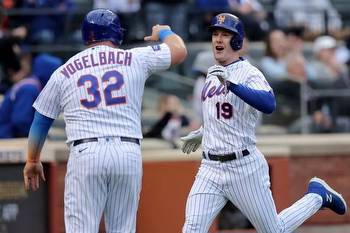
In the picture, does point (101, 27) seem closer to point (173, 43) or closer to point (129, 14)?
point (173, 43)

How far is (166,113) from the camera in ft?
41.1

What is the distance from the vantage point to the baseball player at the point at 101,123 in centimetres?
716

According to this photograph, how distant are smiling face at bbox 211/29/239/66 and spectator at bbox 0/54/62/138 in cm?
328

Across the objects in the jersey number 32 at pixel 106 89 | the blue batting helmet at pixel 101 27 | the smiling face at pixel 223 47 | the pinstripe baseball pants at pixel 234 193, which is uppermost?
the blue batting helmet at pixel 101 27

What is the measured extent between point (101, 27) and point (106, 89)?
0.46 meters

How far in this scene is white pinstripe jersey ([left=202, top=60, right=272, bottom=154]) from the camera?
7746 mm

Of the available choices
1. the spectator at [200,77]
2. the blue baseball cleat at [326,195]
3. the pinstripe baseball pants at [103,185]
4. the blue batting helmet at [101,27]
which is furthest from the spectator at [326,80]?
the pinstripe baseball pants at [103,185]

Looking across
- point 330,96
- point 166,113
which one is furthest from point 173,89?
point 330,96

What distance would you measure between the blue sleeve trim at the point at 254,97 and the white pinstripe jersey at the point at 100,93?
62cm

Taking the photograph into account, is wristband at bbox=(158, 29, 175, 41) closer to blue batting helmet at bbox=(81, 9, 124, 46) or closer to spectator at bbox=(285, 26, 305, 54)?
blue batting helmet at bbox=(81, 9, 124, 46)

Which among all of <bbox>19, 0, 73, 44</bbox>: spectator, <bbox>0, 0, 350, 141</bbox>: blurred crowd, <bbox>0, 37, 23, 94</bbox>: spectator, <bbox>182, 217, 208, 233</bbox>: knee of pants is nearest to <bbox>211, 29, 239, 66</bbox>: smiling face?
<bbox>182, 217, 208, 233</bbox>: knee of pants

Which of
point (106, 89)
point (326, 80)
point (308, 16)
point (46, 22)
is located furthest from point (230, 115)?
point (308, 16)

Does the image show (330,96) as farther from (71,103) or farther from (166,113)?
(71,103)

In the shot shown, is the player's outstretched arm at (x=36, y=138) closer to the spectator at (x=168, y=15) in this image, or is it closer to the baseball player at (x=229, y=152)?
the baseball player at (x=229, y=152)
